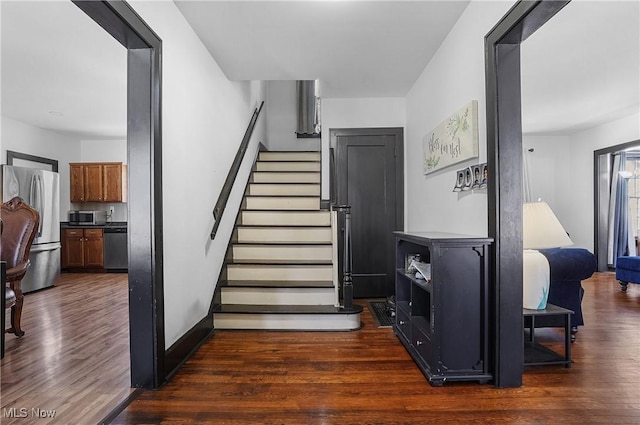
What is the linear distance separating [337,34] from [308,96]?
4.27 metres

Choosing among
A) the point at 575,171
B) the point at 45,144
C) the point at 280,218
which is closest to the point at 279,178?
the point at 280,218

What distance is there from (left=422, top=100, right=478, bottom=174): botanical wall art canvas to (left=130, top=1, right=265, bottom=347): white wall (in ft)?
6.59

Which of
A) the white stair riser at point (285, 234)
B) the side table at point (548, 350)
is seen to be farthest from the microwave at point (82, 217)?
the side table at point (548, 350)

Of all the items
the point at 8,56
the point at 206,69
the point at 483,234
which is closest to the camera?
the point at 483,234

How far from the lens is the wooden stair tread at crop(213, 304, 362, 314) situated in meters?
3.38

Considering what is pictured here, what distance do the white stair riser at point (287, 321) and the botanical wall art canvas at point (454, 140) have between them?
1.58m

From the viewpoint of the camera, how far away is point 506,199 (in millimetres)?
2158

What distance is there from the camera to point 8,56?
3605mm

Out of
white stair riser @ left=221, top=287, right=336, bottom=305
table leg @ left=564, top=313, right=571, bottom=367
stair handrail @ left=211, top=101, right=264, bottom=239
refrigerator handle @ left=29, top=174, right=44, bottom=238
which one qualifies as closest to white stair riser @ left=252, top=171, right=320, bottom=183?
stair handrail @ left=211, top=101, right=264, bottom=239

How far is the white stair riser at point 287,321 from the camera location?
11.1 ft

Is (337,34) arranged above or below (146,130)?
above

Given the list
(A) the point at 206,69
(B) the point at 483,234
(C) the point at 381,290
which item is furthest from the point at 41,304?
(B) the point at 483,234

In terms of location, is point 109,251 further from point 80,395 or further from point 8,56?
point 80,395

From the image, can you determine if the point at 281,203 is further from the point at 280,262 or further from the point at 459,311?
the point at 459,311
